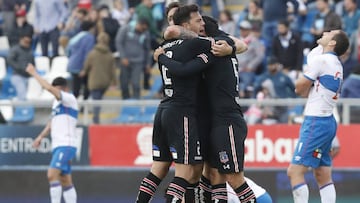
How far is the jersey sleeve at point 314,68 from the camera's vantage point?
12.7 m

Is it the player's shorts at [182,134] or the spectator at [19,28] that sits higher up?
the spectator at [19,28]

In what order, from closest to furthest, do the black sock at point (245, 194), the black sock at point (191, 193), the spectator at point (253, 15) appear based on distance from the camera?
the black sock at point (245, 194)
the black sock at point (191, 193)
the spectator at point (253, 15)

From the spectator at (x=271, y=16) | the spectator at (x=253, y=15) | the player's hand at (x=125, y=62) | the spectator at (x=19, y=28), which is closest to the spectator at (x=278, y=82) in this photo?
the spectator at (x=271, y=16)

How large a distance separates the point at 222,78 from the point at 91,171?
613cm

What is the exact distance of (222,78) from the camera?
37.8 feet

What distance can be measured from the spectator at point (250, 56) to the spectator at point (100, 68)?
258 centimetres

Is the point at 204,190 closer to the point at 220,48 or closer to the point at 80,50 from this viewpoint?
the point at 220,48

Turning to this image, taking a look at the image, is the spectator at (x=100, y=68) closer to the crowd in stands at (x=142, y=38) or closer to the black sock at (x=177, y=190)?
the crowd in stands at (x=142, y=38)

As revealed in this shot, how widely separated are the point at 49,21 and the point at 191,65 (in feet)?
40.0

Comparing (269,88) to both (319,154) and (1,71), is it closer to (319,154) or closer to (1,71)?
(319,154)

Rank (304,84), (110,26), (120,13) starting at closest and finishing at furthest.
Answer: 1. (304,84)
2. (110,26)
3. (120,13)

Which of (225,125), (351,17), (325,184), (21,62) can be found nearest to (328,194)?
(325,184)

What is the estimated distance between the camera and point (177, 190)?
1147 cm

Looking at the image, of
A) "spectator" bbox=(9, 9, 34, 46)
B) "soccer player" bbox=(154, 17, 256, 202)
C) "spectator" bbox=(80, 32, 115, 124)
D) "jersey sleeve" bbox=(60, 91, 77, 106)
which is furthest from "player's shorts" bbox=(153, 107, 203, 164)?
"spectator" bbox=(9, 9, 34, 46)
